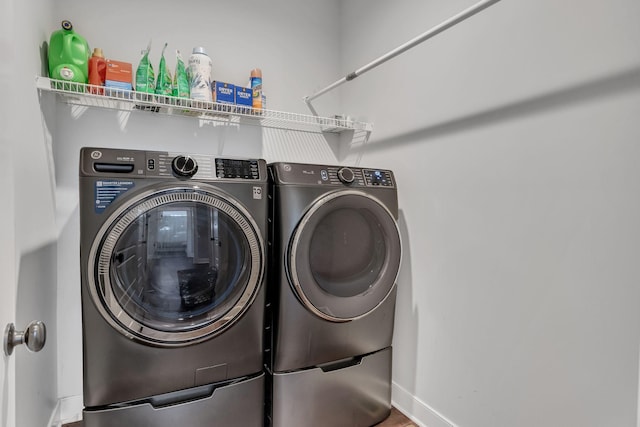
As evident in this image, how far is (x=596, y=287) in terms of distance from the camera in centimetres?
108

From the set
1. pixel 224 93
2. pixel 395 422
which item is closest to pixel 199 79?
pixel 224 93

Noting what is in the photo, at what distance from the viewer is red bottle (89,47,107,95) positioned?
1508mm

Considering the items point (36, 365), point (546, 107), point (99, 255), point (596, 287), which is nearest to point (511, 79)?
point (546, 107)

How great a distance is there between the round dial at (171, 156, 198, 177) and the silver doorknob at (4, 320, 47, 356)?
654 mm

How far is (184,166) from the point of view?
1.25m

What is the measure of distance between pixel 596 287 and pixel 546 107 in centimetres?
63

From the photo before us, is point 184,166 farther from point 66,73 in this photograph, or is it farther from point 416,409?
point 416,409

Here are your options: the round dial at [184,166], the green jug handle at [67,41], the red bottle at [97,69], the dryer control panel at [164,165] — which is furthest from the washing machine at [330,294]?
the green jug handle at [67,41]

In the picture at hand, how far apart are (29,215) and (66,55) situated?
2.30 feet

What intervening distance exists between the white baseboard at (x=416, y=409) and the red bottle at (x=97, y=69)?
6.85ft

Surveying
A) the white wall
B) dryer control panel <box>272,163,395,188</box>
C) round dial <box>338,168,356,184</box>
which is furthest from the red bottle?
the white wall

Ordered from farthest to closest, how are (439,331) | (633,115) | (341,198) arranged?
(439,331) < (341,198) < (633,115)

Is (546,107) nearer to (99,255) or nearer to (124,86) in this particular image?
(99,255)

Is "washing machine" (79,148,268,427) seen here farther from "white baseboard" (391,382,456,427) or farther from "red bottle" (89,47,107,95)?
"white baseboard" (391,382,456,427)
